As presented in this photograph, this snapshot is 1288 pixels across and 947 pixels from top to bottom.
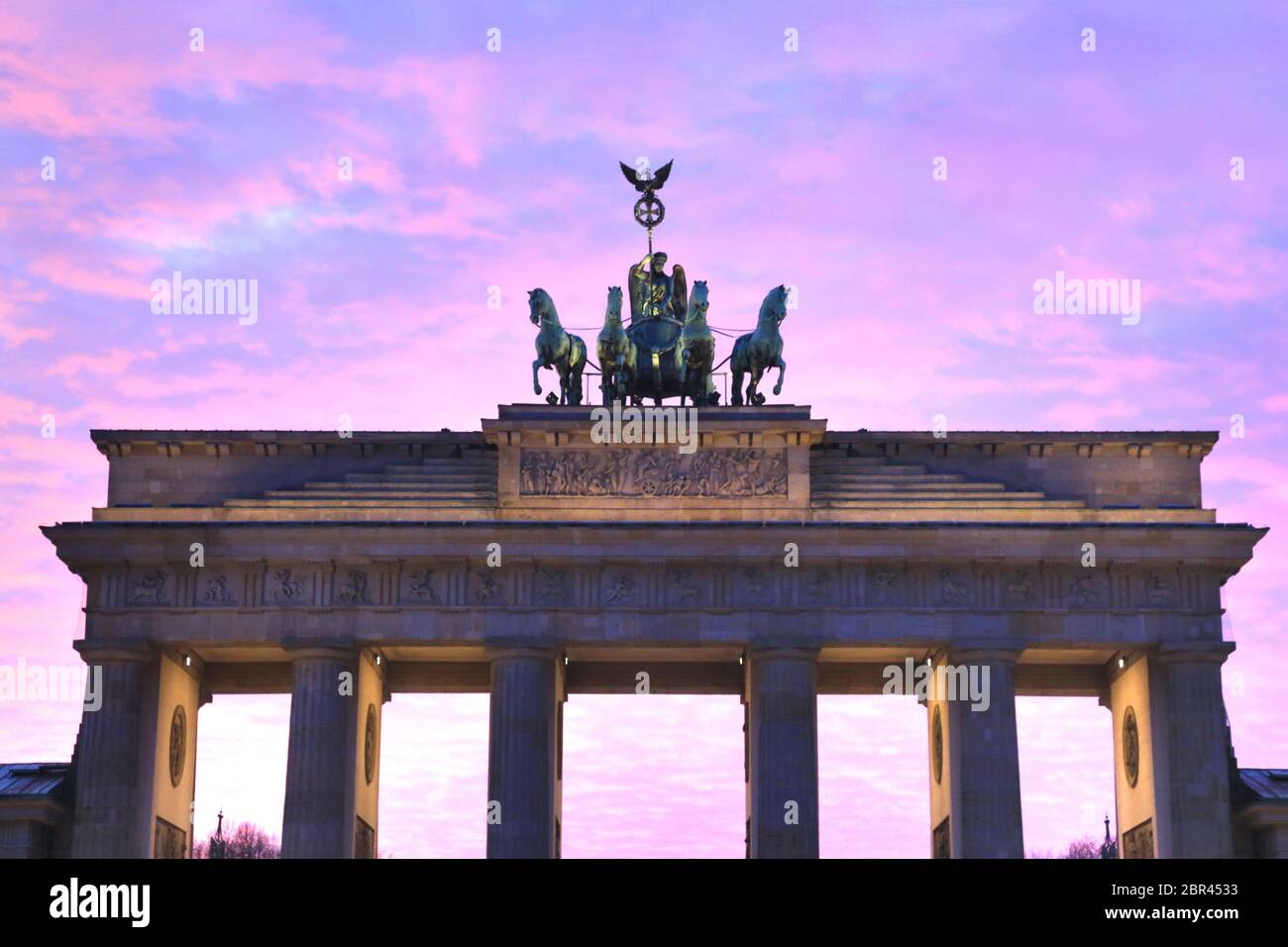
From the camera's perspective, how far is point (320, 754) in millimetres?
51781

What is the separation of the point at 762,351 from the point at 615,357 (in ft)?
13.3

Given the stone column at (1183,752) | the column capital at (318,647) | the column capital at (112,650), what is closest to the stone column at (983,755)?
the stone column at (1183,752)

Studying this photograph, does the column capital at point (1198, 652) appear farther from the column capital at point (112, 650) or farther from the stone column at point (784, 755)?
the column capital at point (112, 650)

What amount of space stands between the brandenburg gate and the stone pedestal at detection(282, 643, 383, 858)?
8 centimetres

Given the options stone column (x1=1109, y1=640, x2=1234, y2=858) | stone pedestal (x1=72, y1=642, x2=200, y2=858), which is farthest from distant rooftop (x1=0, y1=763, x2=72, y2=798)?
stone column (x1=1109, y1=640, x2=1234, y2=858)

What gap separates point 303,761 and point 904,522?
55.4ft

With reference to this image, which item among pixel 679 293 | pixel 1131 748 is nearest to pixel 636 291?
pixel 679 293

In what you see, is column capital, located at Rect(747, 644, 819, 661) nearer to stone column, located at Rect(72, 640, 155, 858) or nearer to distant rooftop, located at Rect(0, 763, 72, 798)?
stone column, located at Rect(72, 640, 155, 858)

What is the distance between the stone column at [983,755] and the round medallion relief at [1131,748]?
4.13m

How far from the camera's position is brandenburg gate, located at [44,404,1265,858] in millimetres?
51750

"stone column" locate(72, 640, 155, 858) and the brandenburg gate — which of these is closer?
"stone column" locate(72, 640, 155, 858)

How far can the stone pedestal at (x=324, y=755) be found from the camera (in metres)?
51.4

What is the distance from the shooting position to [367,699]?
54.9 meters
